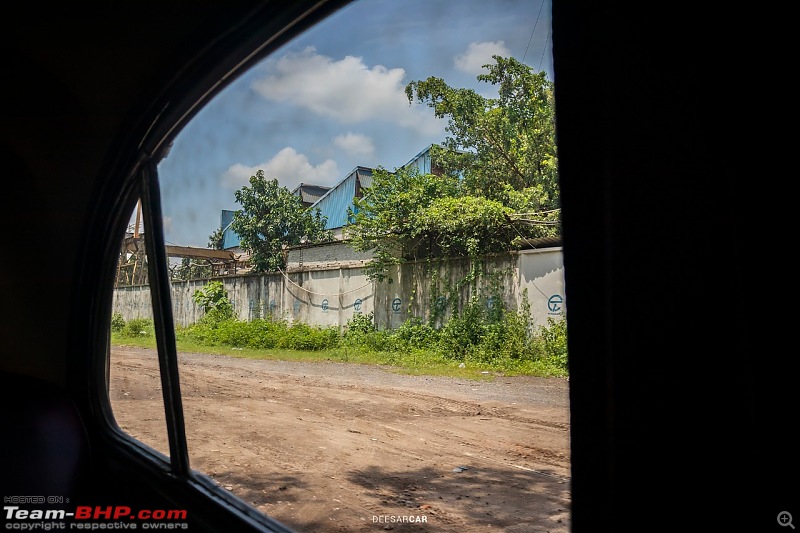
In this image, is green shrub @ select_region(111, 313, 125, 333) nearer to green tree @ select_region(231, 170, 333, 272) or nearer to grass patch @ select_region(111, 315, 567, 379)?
grass patch @ select_region(111, 315, 567, 379)

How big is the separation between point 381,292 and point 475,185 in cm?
242

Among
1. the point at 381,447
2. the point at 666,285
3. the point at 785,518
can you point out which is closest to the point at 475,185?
the point at 381,447

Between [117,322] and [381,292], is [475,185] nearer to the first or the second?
[117,322]

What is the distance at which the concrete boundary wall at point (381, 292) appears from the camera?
2225mm

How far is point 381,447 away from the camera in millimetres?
3172

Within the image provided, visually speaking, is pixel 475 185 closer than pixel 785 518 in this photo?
No

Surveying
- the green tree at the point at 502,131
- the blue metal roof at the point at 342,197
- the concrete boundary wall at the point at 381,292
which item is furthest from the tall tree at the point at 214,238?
the blue metal roof at the point at 342,197

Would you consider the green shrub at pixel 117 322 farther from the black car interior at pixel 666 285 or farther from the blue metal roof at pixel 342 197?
the blue metal roof at pixel 342 197

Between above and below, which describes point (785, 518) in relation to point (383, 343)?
above

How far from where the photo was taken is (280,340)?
7.91m

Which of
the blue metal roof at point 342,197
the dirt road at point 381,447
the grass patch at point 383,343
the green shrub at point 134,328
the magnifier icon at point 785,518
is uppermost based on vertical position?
the blue metal roof at point 342,197

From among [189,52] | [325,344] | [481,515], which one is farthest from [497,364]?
Result: [325,344]

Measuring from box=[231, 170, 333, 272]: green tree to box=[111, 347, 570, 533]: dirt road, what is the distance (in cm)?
363

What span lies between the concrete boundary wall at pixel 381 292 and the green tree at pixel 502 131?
0.22 metres
